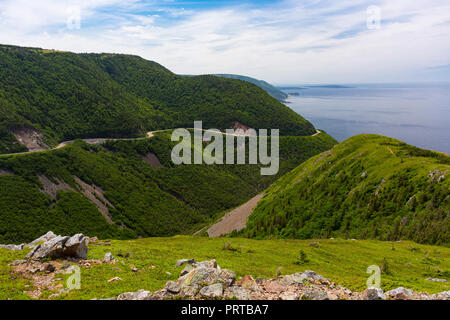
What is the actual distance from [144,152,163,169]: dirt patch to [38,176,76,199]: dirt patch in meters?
45.2

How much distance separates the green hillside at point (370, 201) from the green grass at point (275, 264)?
4.42 m

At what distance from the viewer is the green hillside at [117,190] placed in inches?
3093

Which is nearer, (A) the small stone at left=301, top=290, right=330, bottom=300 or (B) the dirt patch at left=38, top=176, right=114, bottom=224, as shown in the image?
(A) the small stone at left=301, top=290, right=330, bottom=300

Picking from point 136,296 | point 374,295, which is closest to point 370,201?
point 374,295

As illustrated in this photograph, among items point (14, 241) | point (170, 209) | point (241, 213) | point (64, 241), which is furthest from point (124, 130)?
point (64, 241)

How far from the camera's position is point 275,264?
73.5 ft

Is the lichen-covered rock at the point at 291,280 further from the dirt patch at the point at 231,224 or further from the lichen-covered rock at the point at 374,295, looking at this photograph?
the dirt patch at the point at 231,224

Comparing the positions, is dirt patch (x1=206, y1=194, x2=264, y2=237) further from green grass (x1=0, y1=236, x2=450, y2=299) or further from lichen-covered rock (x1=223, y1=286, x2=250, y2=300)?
lichen-covered rock (x1=223, y1=286, x2=250, y2=300)

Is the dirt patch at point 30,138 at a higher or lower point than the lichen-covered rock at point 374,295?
higher

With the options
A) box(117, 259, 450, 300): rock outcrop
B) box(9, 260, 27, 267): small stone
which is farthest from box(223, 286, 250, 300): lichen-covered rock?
box(9, 260, 27, 267): small stone

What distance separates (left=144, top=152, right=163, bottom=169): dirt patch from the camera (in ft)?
443

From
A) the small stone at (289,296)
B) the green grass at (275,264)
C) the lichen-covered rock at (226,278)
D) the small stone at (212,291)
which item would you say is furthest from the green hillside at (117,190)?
the small stone at (289,296)

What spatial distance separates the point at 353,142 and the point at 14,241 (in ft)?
293
